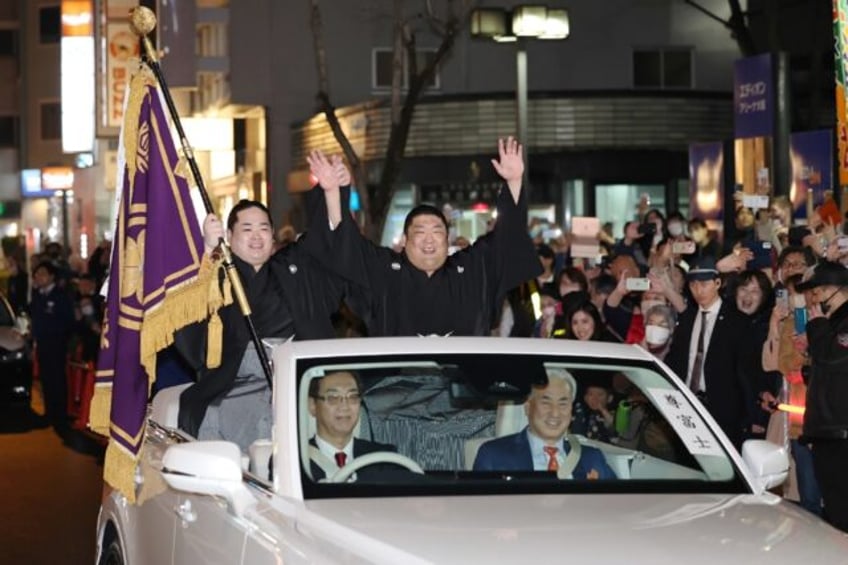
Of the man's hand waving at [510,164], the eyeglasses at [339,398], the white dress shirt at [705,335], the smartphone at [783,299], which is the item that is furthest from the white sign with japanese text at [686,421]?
the white dress shirt at [705,335]

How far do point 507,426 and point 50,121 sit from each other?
66.8 meters

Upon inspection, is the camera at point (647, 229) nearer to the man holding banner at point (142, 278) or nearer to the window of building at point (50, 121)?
the man holding banner at point (142, 278)

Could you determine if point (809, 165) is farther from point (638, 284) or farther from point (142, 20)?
point (142, 20)

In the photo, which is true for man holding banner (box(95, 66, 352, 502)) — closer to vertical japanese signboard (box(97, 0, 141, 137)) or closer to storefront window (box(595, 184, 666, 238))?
storefront window (box(595, 184, 666, 238))

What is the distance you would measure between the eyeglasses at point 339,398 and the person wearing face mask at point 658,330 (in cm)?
601

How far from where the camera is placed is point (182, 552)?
21.8 ft

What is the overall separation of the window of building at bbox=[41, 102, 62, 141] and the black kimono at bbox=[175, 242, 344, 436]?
206 feet

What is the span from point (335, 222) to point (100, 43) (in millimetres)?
30629

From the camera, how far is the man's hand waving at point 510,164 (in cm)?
951

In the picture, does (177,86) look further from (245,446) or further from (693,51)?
(245,446)

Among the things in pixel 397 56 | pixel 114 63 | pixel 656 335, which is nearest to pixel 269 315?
pixel 656 335

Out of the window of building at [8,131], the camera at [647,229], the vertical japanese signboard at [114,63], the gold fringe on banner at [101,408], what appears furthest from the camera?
the window of building at [8,131]

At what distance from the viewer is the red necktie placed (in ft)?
20.7

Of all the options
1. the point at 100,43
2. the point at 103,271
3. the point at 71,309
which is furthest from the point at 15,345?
the point at 100,43
